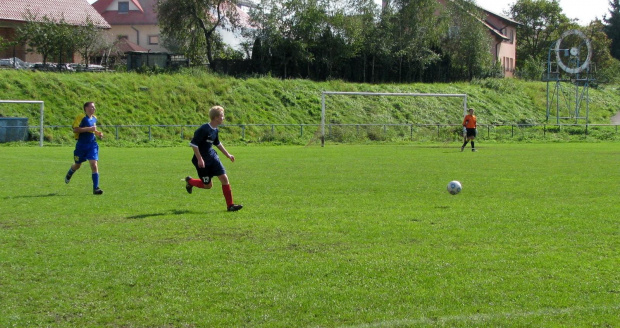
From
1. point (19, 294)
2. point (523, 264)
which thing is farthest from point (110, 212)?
point (523, 264)

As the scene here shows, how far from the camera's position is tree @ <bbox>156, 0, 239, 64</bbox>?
50281 mm

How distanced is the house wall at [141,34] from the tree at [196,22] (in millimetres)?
17853

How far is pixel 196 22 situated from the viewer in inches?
2042

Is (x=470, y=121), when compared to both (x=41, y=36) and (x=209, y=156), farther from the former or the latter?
(x=41, y=36)

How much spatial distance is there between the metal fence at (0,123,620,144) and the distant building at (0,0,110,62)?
15.6 metres

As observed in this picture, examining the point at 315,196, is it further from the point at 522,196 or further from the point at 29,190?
the point at 29,190

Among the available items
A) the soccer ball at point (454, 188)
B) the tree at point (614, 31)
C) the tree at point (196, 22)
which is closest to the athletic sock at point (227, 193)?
the soccer ball at point (454, 188)

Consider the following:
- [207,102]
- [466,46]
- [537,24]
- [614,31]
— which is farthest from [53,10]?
[614,31]

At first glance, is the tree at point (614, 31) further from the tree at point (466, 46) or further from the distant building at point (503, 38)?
the tree at point (466, 46)

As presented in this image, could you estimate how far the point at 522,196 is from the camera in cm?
1228

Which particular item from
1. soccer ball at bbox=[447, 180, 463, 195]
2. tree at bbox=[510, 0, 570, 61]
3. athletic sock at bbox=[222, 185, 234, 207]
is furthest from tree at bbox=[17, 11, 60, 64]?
tree at bbox=[510, 0, 570, 61]

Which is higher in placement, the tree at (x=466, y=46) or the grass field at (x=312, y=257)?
the tree at (x=466, y=46)

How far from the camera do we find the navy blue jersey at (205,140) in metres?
10.3

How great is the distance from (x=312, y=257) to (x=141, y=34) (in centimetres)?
7022
